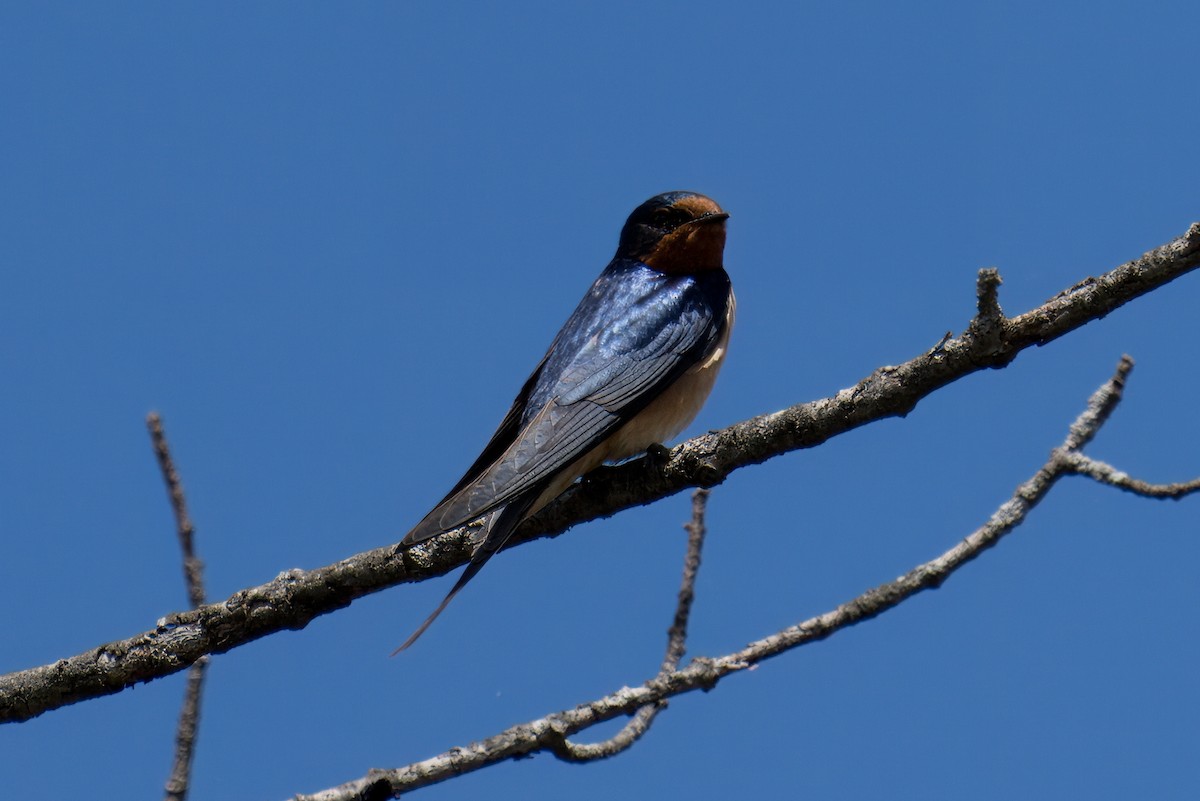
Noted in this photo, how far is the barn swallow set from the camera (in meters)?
3.58

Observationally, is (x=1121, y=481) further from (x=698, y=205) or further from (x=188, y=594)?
(x=188, y=594)

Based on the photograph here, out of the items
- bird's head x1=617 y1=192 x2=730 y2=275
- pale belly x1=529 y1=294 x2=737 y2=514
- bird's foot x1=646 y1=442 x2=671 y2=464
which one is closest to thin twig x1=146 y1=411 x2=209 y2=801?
pale belly x1=529 y1=294 x2=737 y2=514

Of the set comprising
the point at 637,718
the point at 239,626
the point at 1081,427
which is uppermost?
the point at 239,626

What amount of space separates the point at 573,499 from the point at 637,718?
0.70m

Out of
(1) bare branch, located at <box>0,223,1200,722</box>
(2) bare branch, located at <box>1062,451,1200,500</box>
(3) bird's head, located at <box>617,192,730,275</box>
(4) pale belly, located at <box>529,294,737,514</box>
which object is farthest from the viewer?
(3) bird's head, located at <box>617,192,730,275</box>

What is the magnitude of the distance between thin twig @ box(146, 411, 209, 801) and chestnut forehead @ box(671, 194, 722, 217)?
2578mm

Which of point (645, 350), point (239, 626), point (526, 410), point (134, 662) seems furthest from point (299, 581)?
point (645, 350)

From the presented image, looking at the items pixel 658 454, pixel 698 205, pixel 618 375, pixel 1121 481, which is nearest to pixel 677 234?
pixel 698 205

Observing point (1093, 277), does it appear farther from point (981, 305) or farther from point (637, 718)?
point (637, 718)

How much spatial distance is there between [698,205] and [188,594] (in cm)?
279

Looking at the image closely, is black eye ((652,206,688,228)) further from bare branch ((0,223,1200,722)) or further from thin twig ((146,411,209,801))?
thin twig ((146,411,209,801))

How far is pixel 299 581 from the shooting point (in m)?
3.46

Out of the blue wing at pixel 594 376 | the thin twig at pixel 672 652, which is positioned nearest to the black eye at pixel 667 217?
the blue wing at pixel 594 376

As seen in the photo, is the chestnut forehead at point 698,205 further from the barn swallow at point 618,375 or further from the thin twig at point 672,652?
the thin twig at point 672,652
